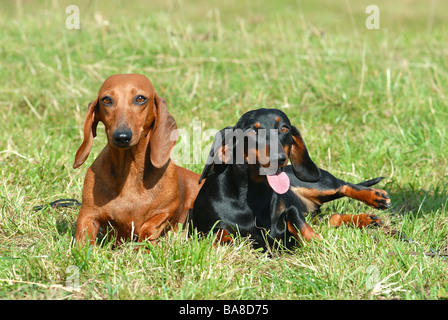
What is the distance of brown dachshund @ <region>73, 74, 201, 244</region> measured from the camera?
382 centimetres

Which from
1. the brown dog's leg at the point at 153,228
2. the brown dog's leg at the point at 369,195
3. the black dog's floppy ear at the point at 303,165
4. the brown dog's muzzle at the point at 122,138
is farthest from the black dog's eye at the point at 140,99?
the brown dog's leg at the point at 369,195

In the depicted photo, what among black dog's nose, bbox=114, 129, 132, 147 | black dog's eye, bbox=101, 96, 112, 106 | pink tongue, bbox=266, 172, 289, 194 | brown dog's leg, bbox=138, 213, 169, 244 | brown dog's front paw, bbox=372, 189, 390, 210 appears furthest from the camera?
brown dog's front paw, bbox=372, 189, 390, 210

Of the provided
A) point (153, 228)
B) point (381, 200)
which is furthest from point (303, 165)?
point (153, 228)

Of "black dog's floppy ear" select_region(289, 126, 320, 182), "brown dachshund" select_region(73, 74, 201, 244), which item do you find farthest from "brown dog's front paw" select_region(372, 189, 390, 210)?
"brown dachshund" select_region(73, 74, 201, 244)

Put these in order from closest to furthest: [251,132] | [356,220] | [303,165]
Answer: [251,132], [303,165], [356,220]

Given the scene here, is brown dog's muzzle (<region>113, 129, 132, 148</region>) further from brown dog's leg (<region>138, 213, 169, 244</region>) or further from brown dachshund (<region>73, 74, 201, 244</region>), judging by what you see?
brown dog's leg (<region>138, 213, 169, 244</region>)

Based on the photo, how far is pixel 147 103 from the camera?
3.85 m

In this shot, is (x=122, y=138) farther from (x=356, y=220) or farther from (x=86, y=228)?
(x=356, y=220)

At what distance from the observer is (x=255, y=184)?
4.11 meters

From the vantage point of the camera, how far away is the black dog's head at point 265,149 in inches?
152

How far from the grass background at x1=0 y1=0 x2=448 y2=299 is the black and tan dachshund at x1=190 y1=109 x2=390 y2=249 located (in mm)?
194

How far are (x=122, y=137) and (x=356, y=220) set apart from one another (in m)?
1.94

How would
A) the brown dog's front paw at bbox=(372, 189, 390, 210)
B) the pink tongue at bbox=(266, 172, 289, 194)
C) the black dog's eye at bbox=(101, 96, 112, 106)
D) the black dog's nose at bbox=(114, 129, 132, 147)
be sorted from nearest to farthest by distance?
the black dog's nose at bbox=(114, 129, 132, 147) < the black dog's eye at bbox=(101, 96, 112, 106) < the pink tongue at bbox=(266, 172, 289, 194) < the brown dog's front paw at bbox=(372, 189, 390, 210)

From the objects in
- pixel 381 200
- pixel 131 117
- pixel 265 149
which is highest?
pixel 131 117
